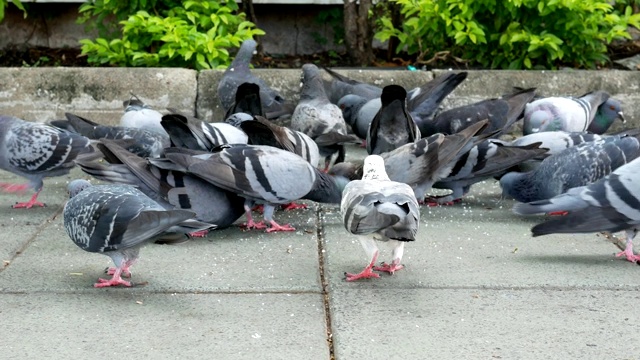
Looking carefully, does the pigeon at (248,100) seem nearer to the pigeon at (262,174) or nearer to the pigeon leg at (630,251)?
the pigeon at (262,174)

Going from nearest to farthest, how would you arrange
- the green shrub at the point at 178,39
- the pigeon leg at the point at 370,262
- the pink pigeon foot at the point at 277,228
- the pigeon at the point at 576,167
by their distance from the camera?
the pigeon leg at the point at 370,262 < the pink pigeon foot at the point at 277,228 < the pigeon at the point at 576,167 < the green shrub at the point at 178,39

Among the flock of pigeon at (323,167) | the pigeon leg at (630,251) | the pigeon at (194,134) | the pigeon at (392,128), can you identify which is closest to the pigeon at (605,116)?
the flock of pigeon at (323,167)

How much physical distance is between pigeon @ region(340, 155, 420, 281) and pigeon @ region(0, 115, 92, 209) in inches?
95.1

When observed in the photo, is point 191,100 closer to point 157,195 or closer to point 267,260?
point 157,195

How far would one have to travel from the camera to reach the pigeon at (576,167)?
605 centimetres

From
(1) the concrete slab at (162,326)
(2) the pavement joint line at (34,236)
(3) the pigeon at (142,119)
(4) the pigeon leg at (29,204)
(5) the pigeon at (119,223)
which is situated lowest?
(4) the pigeon leg at (29,204)

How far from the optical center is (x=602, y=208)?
5.10 meters

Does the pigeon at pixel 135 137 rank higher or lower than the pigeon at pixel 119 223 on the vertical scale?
lower

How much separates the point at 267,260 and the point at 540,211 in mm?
1607

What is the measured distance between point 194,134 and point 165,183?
2.87 ft

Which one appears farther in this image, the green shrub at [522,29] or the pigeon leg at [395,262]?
the green shrub at [522,29]

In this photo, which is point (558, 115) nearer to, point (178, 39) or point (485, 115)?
point (485, 115)

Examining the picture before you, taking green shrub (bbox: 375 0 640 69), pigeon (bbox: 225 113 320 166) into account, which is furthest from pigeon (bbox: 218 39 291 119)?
green shrub (bbox: 375 0 640 69)

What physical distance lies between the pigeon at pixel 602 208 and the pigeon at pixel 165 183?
6.18ft
